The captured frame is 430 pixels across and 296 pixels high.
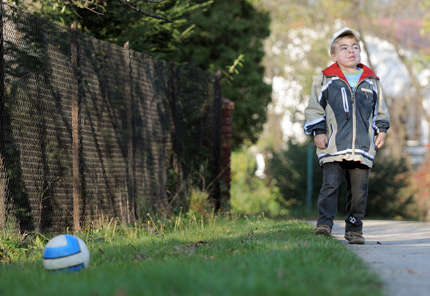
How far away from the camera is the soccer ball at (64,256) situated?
4.06 meters

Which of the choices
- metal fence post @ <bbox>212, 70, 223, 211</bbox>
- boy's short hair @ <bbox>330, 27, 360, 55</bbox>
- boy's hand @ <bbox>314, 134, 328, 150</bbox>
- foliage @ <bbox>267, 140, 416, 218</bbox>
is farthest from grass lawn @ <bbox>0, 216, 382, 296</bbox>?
foliage @ <bbox>267, 140, 416, 218</bbox>

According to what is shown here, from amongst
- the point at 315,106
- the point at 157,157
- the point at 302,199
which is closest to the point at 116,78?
the point at 157,157

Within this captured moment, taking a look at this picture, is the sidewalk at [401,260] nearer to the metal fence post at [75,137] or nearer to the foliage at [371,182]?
the metal fence post at [75,137]

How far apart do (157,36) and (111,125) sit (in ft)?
9.57

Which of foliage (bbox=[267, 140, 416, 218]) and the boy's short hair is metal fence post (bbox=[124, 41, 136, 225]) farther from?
foliage (bbox=[267, 140, 416, 218])

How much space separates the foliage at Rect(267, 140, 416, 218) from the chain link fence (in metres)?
5.17

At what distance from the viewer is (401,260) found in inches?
178

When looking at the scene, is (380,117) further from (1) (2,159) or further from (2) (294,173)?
(2) (294,173)

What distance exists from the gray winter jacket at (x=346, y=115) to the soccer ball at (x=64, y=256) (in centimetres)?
264

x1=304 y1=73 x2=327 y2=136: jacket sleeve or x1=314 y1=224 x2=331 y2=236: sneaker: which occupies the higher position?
x1=304 y1=73 x2=327 y2=136: jacket sleeve

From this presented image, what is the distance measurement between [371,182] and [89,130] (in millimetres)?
8390

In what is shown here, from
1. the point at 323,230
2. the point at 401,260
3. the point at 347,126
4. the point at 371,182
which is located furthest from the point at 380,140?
the point at 371,182

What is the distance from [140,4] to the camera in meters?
8.62

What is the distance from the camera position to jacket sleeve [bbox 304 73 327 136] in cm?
580
